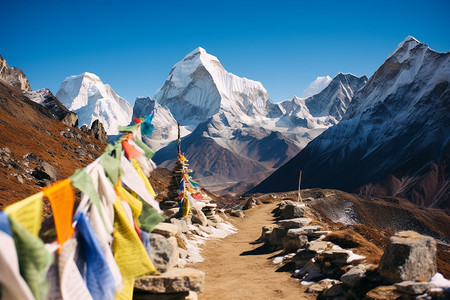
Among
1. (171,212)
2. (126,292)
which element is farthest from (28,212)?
(171,212)

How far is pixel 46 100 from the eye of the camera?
77688 millimetres

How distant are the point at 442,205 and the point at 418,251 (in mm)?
86500

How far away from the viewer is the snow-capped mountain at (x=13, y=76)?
323 ft

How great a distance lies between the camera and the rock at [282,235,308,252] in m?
12.7

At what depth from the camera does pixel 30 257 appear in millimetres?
2412

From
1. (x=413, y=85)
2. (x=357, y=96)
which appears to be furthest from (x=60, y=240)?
(x=357, y=96)

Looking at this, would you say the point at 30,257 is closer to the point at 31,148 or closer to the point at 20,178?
the point at 20,178

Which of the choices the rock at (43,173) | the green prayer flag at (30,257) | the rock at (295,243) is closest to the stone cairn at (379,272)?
the rock at (295,243)

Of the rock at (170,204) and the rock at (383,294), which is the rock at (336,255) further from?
the rock at (170,204)

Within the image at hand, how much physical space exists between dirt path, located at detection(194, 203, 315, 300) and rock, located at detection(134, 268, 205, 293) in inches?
74.9

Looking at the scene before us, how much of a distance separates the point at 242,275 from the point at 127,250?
7747 millimetres

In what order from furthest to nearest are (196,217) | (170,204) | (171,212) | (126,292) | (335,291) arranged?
(196,217) → (170,204) → (171,212) → (335,291) → (126,292)

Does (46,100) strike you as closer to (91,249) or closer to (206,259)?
(206,259)

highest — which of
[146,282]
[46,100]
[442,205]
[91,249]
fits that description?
[46,100]
